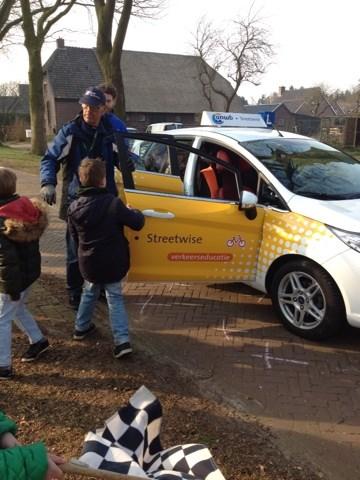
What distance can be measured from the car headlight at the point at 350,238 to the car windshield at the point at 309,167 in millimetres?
528

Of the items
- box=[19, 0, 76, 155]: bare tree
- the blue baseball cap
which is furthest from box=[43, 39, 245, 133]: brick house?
the blue baseball cap

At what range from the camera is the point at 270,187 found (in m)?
4.49

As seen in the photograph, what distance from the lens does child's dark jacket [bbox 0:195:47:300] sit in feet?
11.0

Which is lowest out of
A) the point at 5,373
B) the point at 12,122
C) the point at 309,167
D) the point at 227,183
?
the point at 5,373

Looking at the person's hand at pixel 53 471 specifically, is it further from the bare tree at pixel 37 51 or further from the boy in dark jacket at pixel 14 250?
the bare tree at pixel 37 51

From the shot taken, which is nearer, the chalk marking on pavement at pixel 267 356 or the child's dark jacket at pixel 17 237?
the child's dark jacket at pixel 17 237

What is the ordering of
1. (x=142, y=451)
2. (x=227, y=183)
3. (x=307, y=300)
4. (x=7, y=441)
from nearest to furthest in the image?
(x=7, y=441)
(x=142, y=451)
(x=307, y=300)
(x=227, y=183)

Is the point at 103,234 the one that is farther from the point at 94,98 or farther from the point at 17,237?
the point at 94,98

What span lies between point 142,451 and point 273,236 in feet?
8.21

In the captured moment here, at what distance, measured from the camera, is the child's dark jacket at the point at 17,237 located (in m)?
3.35

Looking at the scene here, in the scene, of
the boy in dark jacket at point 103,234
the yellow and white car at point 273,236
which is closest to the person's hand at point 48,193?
the boy in dark jacket at point 103,234

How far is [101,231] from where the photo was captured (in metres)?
3.72

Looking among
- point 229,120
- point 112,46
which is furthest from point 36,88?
point 229,120

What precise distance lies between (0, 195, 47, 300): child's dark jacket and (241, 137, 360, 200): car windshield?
87.2 inches
